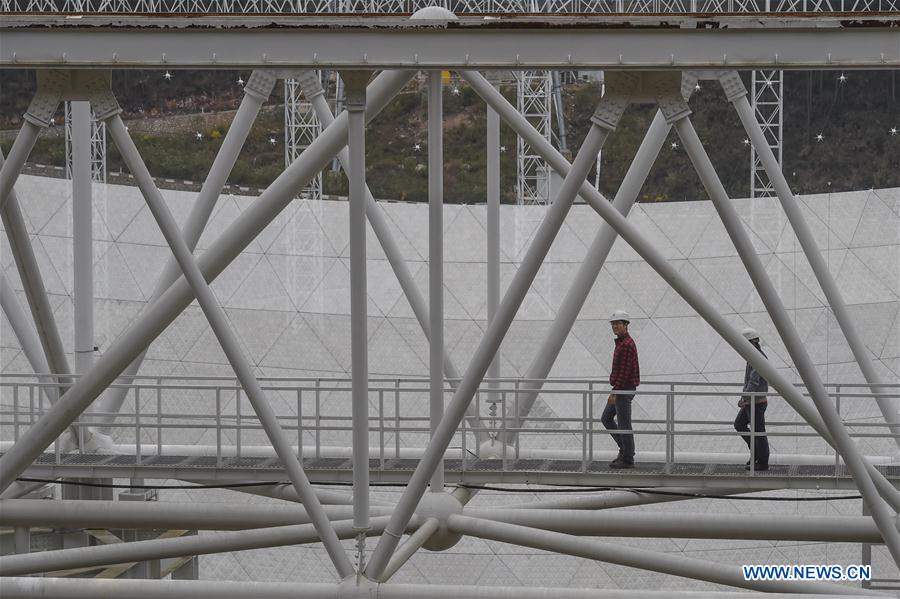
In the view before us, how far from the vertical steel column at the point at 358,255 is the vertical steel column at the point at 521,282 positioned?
71 centimetres

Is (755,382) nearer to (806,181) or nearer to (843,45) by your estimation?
(843,45)

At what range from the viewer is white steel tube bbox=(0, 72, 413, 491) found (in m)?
12.2

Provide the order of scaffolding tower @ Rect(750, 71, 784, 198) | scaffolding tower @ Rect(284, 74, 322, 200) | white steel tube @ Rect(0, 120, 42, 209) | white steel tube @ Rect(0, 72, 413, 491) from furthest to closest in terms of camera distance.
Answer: scaffolding tower @ Rect(284, 74, 322, 200) < scaffolding tower @ Rect(750, 71, 784, 198) < white steel tube @ Rect(0, 72, 413, 491) < white steel tube @ Rect(0, 120, 42, 209)

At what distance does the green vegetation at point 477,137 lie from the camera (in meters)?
35.8

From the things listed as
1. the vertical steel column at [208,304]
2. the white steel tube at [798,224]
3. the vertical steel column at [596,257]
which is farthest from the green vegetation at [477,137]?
the vertical steel column at [208,304]

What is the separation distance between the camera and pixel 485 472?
1638 cm

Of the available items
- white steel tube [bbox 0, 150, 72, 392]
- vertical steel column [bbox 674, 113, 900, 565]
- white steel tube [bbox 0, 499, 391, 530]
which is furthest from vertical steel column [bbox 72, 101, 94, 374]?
vertical steel column [bbox 674, 113, 900, 565]

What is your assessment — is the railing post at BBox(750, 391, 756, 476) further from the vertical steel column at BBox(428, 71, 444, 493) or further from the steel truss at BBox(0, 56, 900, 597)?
the vertical steel column at BBox(428, 71, 444, 493)

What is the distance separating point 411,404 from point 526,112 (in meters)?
8.51

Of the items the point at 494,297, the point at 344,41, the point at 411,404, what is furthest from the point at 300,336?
the point at 344,41

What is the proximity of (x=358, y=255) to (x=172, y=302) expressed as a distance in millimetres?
1917

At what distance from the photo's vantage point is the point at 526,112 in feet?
111

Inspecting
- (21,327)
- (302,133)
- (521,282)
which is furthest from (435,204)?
(302,133)

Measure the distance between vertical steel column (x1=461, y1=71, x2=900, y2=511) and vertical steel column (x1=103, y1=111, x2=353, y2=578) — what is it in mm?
3212
